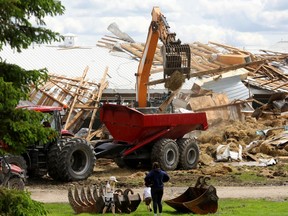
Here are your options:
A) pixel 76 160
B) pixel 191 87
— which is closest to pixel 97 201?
pixel 76 160

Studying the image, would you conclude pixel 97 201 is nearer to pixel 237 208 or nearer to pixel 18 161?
pixel 237 208

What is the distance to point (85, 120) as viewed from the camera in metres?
41.6

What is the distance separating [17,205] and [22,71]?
2.16 meters

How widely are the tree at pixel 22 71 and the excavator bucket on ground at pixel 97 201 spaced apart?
322 inches

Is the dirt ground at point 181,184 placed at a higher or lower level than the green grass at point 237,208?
higher

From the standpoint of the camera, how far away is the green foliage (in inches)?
525

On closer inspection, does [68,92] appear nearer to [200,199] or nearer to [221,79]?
[221,79]

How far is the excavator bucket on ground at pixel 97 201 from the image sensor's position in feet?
71.6

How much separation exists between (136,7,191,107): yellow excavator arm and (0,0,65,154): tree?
1911 cm

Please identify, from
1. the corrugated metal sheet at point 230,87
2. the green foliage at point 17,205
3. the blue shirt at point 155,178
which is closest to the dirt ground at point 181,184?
the blue shirt at point 155,178

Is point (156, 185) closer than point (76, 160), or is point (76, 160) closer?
point (156, 185)

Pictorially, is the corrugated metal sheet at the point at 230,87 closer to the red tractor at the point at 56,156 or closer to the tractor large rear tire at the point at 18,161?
the red tractor at the point at 56,156

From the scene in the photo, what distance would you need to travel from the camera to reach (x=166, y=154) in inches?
1268

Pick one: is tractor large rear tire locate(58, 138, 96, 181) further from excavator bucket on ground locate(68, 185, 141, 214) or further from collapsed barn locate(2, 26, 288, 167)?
excavator bucket on ground locate(68, 185, 141, 214)
